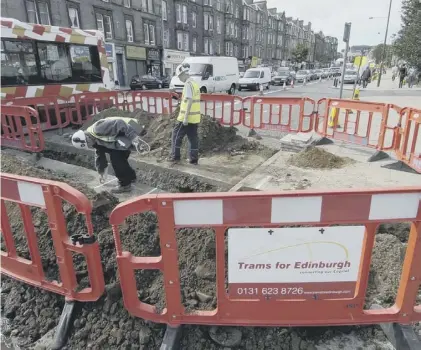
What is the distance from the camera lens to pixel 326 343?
245cm

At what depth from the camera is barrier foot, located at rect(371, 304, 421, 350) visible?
226 centimetres

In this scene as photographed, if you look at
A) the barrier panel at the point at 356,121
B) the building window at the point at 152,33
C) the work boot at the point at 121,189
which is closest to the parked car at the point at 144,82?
the building window at the point at 152,33

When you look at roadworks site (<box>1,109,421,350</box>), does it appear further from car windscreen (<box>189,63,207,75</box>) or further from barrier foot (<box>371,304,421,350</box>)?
car windscreen (<box>189,63,207,75</box>)

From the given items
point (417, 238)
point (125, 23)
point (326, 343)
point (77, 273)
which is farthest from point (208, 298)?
point (125, 23)

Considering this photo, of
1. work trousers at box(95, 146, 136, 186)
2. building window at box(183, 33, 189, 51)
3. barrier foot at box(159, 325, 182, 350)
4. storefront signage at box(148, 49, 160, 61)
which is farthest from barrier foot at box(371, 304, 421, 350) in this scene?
building window at box(183, 33, 189, 51)

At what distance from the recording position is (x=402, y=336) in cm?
231

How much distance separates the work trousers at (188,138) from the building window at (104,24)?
28.2 meters

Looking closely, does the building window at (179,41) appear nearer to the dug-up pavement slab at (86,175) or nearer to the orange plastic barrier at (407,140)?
the dug-up pavement slab at (86,175)

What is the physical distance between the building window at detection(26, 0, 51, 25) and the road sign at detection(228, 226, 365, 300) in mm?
28453

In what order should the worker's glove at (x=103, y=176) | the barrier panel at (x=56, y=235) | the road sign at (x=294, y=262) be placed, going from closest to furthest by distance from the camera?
the road sign at (x=294, y=262) → the barrier panel at (x=56, y=235) → the worker's glove at (x=103, y=176)

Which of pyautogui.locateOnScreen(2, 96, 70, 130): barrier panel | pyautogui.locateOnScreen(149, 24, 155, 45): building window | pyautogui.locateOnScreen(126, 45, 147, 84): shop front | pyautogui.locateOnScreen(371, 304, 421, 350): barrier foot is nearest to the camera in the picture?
pyautogui.locateOnScreen(371, 304, 421, 350): barrier foot

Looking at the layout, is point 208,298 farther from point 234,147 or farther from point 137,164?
point 234,147

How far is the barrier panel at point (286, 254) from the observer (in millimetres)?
2049

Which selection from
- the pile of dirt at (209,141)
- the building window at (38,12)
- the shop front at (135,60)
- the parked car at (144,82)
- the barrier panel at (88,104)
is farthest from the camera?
the shop front at (135,60)
